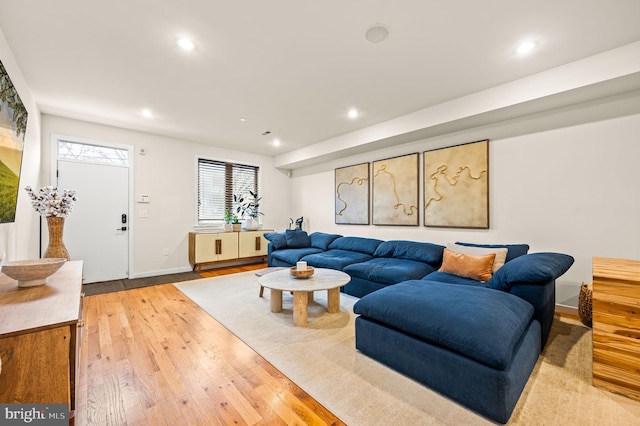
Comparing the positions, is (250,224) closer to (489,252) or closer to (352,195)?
(352,195)

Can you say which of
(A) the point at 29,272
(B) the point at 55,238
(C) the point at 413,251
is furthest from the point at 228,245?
(A) the point at 29,272

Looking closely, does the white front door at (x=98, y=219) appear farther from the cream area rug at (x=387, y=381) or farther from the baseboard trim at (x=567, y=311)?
the baseboard trim at (x=567, y=311)

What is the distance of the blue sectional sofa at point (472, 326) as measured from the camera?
148 cm

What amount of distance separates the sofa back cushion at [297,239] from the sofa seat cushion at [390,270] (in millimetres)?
1689

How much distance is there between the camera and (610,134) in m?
2.70

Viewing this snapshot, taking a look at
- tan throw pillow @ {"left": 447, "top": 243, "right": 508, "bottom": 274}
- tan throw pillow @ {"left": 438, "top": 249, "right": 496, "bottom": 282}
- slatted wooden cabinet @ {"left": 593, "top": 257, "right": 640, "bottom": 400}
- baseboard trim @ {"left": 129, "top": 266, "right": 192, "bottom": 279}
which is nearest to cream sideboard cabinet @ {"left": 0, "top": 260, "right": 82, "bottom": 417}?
slatted wooden cabinet @ {"left": 593, "top": 257, "right": 640, "bottom": 400}

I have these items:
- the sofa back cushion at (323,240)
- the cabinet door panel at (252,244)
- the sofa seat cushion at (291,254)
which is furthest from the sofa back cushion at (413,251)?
the cabinet door panel at (252,244)

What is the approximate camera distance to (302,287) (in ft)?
8.80

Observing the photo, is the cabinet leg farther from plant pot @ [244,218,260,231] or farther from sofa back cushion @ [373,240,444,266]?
plant pot @ [244,218,260,231]

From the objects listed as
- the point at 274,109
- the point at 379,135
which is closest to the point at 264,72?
the point at 274,109

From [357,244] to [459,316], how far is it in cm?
291

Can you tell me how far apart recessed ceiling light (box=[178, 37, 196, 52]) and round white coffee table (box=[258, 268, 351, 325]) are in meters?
2.32

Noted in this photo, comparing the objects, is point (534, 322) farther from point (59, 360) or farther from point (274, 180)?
point (274, 180)

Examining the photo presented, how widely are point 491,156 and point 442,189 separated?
2.38 ft
